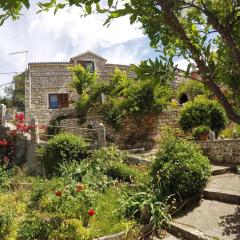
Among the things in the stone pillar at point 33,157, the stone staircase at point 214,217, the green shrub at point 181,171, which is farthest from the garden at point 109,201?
the stone pillar at point 33,157

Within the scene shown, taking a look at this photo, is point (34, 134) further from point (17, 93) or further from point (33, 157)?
point (17, 93)

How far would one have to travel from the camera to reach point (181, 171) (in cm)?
820

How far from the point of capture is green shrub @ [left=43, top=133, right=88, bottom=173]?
1265 centimetres

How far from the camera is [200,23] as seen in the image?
3.04 meters

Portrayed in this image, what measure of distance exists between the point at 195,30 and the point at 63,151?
34.0 feet

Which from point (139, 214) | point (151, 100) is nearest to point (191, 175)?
point (139, 214)

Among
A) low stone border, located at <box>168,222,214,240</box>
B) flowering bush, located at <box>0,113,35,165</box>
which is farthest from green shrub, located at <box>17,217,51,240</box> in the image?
flowering bush, located at <box>0,113,35,165</box>

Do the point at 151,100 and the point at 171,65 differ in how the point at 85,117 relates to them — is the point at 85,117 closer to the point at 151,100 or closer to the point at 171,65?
the point at 151,100

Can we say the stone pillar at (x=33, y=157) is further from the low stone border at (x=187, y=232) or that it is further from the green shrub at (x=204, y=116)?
the low stone border at (x=187, y=232)

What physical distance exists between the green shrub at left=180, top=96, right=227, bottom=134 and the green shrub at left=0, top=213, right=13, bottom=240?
342 inches

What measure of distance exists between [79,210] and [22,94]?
20182 mm

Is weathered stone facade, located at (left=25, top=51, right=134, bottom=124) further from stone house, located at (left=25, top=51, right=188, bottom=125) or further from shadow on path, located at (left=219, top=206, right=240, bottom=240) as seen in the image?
shadow on path, located at (left=219, top=206, right=240, bottom=240)

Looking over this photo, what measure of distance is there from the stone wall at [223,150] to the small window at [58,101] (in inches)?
537

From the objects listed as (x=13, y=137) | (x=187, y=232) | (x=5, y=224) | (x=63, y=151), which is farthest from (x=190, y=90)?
(x=5, y=224)
